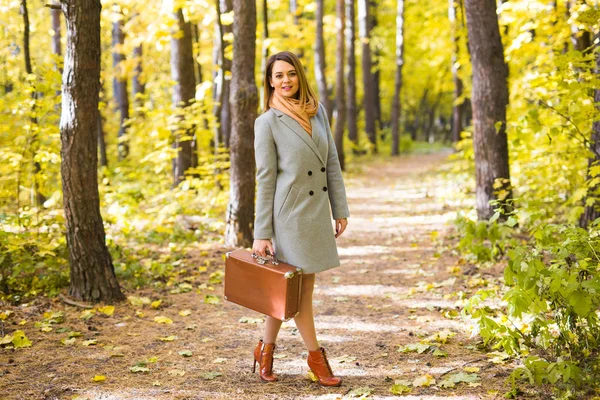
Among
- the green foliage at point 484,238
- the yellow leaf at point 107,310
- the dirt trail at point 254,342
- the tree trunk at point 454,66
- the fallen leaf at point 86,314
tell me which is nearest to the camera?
the dirt trail at point 254,342

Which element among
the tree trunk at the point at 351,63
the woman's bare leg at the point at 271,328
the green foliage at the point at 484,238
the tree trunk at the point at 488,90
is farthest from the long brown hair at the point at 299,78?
the tree trunk at the point at 351,63

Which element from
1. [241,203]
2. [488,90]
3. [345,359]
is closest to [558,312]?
[345,359]

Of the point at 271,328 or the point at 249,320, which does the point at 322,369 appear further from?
the point at 249,320

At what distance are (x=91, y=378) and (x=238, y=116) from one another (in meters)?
4.18

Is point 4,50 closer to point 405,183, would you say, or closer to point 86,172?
point 86,172

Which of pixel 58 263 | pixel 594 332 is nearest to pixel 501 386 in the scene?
pixel 594 332

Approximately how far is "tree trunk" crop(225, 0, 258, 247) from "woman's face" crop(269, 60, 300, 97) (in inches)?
145

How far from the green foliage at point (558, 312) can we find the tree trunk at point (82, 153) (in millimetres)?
3381

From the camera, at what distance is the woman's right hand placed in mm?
3430

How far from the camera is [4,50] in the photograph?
850cm

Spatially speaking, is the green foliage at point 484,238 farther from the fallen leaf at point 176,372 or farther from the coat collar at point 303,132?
the fallen leaf at point 176,372

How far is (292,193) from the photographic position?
3.43 m

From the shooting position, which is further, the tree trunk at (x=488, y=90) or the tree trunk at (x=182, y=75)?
the tree trunk at (x=182, y=75)

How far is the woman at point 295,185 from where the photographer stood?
135 inches
